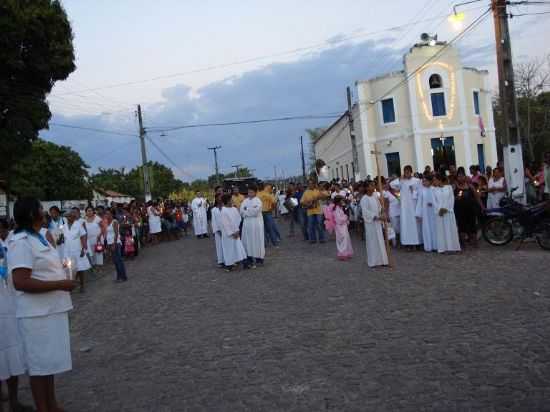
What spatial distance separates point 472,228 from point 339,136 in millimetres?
38576

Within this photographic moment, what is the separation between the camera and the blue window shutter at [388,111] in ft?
123

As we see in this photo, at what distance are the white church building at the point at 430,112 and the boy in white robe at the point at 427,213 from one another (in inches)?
889

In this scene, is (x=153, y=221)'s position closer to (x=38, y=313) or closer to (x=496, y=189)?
(x=496, y=189)

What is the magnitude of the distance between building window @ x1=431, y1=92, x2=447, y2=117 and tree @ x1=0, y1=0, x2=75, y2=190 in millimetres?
23600

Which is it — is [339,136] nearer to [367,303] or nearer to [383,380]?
[367,303]

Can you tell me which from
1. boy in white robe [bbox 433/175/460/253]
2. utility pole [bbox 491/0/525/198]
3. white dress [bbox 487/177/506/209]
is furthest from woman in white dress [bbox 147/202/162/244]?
utility pole [bbox 491/0/525/198]

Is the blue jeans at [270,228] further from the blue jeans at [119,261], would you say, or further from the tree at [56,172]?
the tree at [56,172]

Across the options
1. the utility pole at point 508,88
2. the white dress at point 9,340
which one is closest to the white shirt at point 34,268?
the white dress at point 9,340

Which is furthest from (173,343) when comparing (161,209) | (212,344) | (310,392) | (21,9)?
(161,209)

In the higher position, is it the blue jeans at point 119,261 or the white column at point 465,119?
the white column at point 465,119

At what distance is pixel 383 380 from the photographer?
197 inches

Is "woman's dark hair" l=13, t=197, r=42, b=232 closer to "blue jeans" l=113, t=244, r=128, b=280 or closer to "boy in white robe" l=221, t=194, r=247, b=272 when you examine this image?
"boy in white robe" l=221, t=194, r=247, b=272

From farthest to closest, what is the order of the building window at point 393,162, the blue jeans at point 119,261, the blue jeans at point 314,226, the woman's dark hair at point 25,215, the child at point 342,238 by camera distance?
the building window at point 393,162
the blue jeans at point 314,226
the blue jeans at point 119,261
the child at point 342,238
the woman's dark hair at point 25,215

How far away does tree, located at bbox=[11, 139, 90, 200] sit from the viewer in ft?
132
